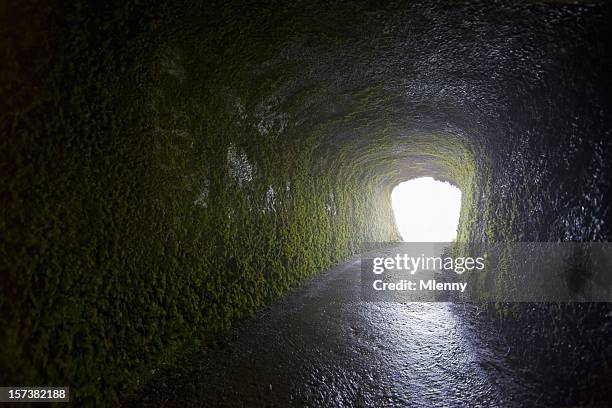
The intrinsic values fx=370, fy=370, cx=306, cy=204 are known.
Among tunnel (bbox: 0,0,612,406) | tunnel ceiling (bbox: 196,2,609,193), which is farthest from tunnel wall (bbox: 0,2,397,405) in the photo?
tunnel ceiling (bbox: 196,2,609,193)

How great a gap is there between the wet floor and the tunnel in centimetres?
3

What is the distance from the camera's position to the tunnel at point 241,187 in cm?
239

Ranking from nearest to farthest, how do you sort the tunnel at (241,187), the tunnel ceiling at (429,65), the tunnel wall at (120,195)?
the tunnel wall at (120,195), the tunnel at (241,187), the tunnel ceiling at (429,65)

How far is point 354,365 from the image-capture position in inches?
145

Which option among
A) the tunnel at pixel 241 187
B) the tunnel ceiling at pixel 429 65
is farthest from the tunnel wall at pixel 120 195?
the tunnel ceiling at pixel 429 65

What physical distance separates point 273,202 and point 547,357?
4.23 metres

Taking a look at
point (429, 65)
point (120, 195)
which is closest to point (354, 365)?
point (120, 195)

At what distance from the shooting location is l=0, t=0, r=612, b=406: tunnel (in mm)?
2391

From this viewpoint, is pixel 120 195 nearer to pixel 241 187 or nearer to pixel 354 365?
pixel 241 187

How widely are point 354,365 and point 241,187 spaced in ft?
8.87

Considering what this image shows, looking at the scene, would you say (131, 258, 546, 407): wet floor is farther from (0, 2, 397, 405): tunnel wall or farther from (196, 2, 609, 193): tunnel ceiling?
(196, 2, 609, 193): tunnel ceiling

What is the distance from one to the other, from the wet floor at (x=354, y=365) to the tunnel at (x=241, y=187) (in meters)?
0.03

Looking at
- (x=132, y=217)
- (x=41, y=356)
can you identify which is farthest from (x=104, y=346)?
(x=132, y=217)

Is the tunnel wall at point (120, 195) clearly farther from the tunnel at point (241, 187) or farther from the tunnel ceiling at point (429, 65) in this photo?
the tunnel ceiling at point (429, 65)
